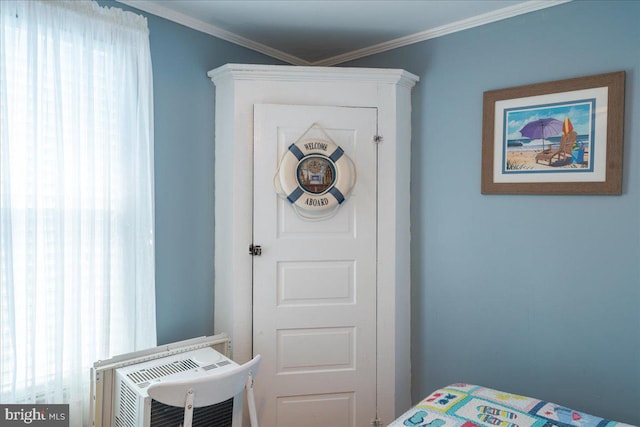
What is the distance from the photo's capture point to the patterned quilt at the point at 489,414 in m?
1.54

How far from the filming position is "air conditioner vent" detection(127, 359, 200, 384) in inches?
70.0

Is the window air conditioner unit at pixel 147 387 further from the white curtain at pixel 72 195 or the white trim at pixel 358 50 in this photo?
the white trim at pixel 358 50

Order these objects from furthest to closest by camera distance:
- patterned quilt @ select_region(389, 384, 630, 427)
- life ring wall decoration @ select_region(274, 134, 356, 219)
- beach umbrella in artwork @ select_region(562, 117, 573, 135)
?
life ring wall decoration @ select_region(274, 134, 356, 219)
beach umbrella in artwork @ select_region(562, 117, 573, 135)
patterned quilt @ select_region(389, 384, 630, 427)

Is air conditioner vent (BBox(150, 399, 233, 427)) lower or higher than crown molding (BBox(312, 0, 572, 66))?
lower

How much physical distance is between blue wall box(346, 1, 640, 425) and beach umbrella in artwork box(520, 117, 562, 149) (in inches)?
8.9

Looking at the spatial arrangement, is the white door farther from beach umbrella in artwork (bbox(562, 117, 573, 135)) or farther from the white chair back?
beach umbrella in artwork (bbox(562, 117, 573, 135))

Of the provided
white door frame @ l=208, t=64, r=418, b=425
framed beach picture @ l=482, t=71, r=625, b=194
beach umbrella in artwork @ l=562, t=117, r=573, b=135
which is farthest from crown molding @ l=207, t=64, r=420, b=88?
beach umbrella in artwork @ l=562, t=117, r=573, b=135

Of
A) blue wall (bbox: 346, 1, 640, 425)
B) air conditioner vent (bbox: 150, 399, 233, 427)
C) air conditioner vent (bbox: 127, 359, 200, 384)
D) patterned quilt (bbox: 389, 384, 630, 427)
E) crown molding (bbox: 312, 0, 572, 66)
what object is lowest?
air conditioner vent (bbox: 150, 399, 233, 427)

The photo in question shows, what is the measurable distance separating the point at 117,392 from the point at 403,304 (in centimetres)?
157

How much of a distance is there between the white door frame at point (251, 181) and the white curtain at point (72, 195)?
418 mm

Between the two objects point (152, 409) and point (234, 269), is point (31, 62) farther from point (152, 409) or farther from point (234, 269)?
point (152, 409)

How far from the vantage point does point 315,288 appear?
2414mm

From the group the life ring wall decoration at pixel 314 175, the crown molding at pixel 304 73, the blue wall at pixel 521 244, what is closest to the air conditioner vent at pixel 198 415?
the life ring wall decoration at pixel 314 175

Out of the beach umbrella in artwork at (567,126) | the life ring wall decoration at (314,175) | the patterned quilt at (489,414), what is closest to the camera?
the patterned quilt at (489,414)
